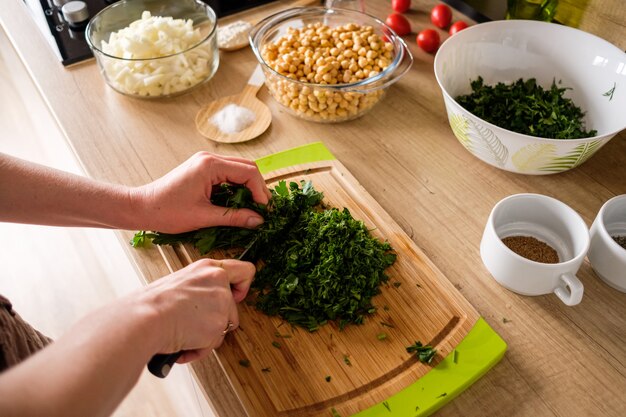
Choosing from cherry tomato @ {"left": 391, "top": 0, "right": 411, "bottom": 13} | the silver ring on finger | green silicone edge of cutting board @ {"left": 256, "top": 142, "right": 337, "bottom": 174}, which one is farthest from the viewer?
cherry tomato @ {"left": 391, "top": 0, "right": 411, "bottom": 13}

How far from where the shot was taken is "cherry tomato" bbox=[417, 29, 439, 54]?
5.41 feet

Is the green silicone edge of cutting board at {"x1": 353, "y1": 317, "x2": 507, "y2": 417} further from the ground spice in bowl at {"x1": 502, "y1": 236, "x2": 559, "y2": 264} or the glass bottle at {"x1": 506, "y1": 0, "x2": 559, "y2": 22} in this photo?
the glass bottle at {"x1": 506, "y1": 0, "x2": 559, "y2": 22}

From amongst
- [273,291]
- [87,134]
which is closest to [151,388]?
[87,134]

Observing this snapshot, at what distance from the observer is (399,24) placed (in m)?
1.71

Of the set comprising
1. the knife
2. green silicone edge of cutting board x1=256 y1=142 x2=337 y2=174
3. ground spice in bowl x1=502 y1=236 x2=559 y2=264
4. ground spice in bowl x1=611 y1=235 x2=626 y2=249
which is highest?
the knife

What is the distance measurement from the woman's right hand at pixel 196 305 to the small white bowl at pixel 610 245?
70 cm

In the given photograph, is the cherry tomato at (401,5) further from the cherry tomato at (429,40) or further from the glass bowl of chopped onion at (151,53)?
the glass bowl of chopped onion at (151,53)

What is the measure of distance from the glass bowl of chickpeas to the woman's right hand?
1.85 ft

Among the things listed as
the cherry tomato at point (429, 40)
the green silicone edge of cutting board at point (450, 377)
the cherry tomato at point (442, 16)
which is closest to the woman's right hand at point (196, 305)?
the green silicone edge of cutting board at point (450, 377)

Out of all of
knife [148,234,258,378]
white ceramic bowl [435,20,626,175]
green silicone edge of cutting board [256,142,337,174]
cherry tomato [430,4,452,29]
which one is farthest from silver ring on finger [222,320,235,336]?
cherry tomato [430,4,452,29]

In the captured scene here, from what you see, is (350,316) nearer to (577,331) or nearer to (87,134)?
(577,331)

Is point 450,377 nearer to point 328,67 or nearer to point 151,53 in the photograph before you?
point 328,67

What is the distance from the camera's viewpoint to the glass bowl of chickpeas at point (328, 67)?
4.51 ft

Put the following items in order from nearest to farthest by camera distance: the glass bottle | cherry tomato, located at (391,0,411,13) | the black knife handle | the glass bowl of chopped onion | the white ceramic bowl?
the black knife handle → the white ceramic bowl → the glass bowl of chopped onion → the glass bottle → cherry tomato, located at (391,0,411,13)
